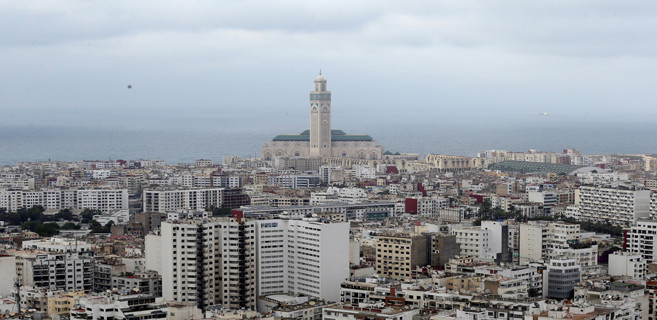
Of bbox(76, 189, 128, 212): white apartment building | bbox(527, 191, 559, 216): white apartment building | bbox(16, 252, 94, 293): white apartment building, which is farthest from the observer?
bbox(76, 189, 128, 212): white apartment building

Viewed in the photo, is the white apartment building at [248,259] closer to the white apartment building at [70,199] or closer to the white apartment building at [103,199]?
the white apartment building at [103,199]

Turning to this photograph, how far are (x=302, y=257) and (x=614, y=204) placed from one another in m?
15.3

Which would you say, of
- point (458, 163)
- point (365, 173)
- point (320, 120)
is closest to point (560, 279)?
point (365, 173)

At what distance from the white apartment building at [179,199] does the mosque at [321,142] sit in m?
29.6

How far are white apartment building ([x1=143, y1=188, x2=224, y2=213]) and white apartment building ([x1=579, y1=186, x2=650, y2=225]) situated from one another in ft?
39.3

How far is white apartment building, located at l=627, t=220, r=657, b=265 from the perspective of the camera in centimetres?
2677

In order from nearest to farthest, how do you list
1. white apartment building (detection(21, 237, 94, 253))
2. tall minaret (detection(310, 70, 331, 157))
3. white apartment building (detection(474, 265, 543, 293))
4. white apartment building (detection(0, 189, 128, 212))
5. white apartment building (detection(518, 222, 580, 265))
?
white apartment building (detection(474, 265, 543, 293)), white apartment building (detection(21, 237, 94, 253)), white apartment building (detection(518, 222, 580, 265)), white apartment building (detection(0, 189, 128, 212)), tall minaret (detection(310, 70, 331, 157))

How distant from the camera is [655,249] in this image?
1051 inches

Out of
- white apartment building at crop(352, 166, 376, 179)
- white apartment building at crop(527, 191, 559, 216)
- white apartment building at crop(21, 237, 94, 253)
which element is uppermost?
white apartment building at crop(352, 166, 376, 179)

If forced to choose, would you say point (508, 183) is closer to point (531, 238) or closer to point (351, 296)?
point (531, 238)

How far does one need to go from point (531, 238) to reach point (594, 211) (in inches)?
378

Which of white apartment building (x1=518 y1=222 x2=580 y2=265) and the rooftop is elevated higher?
the rooftop

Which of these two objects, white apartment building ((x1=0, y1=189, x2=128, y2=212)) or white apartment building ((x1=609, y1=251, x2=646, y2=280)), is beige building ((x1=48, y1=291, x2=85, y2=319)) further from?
white apartment building ((x1=0, y1=189, x2=128, y2=212))

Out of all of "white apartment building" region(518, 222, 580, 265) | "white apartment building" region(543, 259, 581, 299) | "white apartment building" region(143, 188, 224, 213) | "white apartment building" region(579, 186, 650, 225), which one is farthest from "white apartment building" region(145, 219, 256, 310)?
"white apartment building" region(143, 188, 224, 213)
